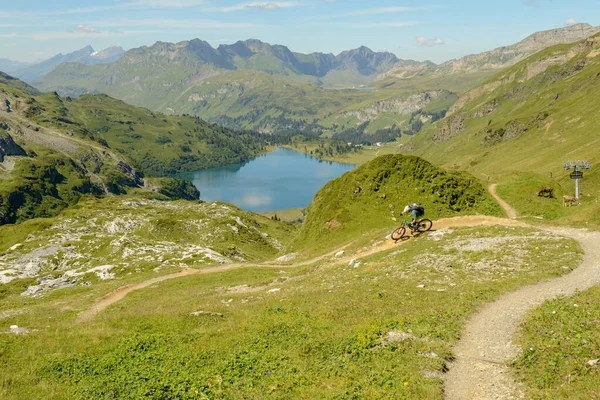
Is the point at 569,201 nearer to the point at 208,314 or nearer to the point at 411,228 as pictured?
the point at 411,228

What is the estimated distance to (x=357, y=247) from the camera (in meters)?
53.1

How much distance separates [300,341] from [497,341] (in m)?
9.95

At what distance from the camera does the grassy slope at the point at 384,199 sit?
71.6m

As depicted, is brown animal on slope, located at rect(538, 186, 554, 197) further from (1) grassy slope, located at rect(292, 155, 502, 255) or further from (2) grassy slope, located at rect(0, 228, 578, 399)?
(2) grassy slope, located at rect(0, 228, 578, 399)

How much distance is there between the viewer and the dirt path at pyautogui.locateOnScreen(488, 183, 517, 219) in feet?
236

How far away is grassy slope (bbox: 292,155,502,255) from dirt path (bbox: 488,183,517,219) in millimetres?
1661

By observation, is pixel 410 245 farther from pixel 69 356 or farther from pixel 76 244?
pixel 76 244

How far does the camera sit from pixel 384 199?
76188 mm

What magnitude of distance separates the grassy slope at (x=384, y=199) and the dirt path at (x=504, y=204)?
166 centimetres

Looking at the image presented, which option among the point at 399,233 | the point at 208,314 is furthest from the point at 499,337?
the point at 399,233

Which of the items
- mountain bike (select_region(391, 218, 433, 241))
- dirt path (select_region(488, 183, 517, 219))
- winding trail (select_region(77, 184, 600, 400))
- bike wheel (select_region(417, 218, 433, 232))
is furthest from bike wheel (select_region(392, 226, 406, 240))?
dirt path (select_region(488, 183, 517, 219))

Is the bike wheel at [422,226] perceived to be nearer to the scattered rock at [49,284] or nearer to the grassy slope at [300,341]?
the grassy slope at [300,341]

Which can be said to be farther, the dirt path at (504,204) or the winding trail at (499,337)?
the dirt path at (504,204)

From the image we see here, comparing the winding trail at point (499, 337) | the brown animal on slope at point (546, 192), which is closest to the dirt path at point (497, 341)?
the winding trail at point (499, 337)
